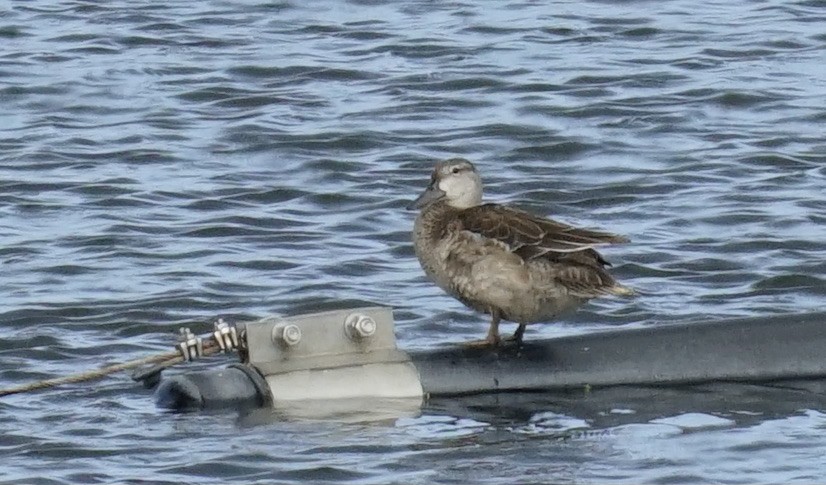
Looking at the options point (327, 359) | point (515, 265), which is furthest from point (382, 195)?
point (327, 359)

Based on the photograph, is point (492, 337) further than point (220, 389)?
Yes

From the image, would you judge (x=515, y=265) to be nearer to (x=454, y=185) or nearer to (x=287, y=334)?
(x=454, y=185)

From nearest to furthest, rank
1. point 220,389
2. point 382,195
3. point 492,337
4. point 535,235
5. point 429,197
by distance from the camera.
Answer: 1. point 220,389
2. point 535,235
3. point 492,337
4. point 429,197
5. point 382,195

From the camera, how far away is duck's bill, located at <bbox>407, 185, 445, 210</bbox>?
754 cm

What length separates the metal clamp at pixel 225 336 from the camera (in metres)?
6.87

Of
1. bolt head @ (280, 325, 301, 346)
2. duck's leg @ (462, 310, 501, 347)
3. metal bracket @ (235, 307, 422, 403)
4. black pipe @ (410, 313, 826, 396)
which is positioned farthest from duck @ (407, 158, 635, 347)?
bolt head @ (280, 325, 301, 346)

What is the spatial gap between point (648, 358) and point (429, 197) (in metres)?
1.04

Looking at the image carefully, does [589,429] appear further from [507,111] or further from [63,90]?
[63,90]

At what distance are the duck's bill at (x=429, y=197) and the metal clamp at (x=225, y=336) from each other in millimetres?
959

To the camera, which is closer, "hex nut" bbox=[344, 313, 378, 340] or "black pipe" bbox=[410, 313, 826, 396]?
"hex nut" bbox=[344, 313, 378, 340]

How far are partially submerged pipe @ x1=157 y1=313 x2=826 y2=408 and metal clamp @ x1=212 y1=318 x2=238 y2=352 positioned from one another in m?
0.60

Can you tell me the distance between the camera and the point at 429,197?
7562mm

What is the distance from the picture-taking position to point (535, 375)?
705 cm

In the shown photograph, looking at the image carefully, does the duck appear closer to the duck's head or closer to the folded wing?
the folded wing
